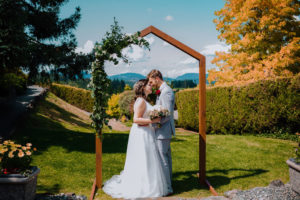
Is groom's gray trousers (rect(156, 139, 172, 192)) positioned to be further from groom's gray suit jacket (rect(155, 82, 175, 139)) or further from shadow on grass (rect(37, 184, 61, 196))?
shadow on grass (rect(37, 184, 61, 196))

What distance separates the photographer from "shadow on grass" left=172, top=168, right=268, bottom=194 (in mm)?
5320

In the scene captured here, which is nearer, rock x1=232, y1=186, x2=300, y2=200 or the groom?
rock x1=232, y1=186, x2=300, y2=200

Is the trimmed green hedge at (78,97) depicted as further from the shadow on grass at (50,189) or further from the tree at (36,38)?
the shadow on grass at (50,189)

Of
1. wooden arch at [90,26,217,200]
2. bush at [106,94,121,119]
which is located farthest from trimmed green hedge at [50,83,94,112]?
wooden arch at [90,26,217,200]

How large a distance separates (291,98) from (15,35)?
10866 mm

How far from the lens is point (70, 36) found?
35.2 feet

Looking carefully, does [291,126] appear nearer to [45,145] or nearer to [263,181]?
[263,181]

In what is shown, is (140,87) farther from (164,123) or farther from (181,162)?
(181,162)

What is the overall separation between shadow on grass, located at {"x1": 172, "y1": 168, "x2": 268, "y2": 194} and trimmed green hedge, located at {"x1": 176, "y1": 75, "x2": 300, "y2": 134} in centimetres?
536

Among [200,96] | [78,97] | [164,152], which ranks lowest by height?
[164,152]

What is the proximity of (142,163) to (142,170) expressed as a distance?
5.3 inches

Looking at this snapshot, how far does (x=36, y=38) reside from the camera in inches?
405

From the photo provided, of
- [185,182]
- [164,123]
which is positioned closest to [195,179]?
[185,182]

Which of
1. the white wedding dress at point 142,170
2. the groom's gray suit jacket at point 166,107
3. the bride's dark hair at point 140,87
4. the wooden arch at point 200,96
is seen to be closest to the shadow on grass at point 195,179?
the wooden arch at point 200,96
